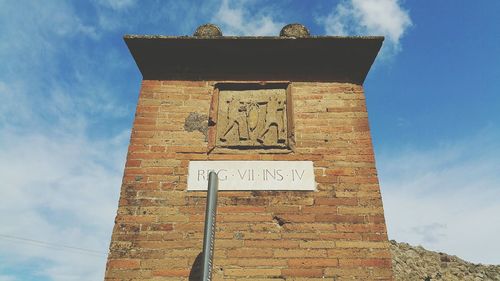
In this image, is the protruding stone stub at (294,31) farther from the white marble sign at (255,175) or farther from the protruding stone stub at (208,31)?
the white marble sign at (255,175)

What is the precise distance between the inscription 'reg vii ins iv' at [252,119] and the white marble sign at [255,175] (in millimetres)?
239

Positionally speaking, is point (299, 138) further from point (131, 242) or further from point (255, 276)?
point (131, 242)

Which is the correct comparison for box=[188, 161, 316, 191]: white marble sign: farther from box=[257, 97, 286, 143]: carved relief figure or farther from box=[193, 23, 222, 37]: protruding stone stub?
box=[193, 23, 222, 37]: protruding stone stub

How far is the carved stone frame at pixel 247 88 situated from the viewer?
3.72m

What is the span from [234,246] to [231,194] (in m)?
0.49

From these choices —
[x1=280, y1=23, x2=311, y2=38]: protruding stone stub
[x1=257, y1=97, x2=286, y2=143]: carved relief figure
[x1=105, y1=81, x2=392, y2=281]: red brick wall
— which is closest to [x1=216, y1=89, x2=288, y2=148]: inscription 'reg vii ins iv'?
[x1=257, y1=97, x2=286, y2=143]: carved relief figure

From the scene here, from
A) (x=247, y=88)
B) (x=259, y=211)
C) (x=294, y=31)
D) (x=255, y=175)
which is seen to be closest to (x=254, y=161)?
(x=255, y=175)

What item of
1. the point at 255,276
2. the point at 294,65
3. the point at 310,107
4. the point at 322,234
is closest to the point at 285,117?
the point at 310,107

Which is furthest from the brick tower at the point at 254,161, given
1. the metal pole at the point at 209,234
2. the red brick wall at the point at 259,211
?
the metal pole at the point at 209,234

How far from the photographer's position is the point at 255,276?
10.1 ft

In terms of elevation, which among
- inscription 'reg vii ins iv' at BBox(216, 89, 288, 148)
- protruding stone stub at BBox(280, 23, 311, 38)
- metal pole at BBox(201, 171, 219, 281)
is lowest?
metal pole at BBox(201, 171, 219, 281)

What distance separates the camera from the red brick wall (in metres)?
3.12

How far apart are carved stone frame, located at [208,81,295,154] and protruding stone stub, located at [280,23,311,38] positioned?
582 mm

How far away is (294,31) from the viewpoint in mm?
4270
